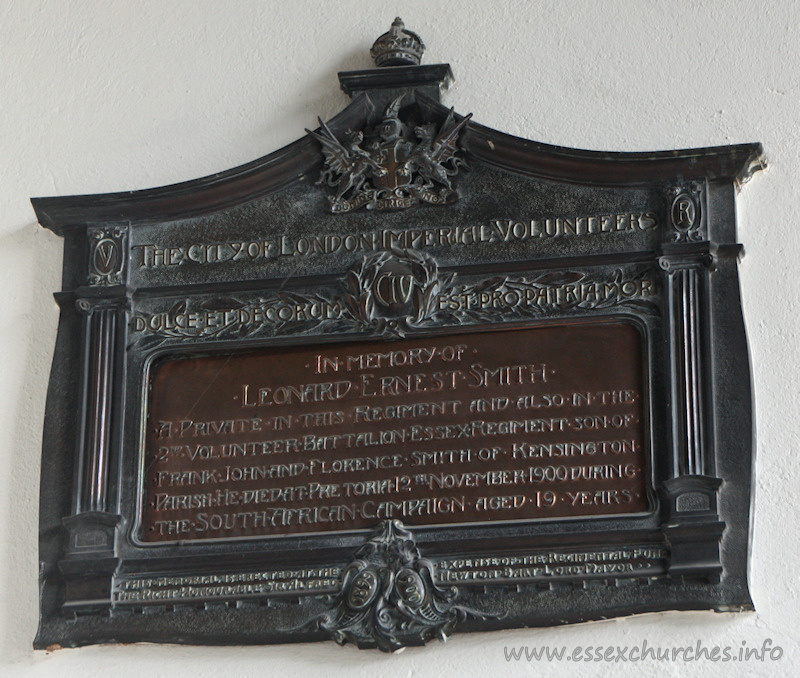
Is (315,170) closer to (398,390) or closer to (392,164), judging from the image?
(392,164)

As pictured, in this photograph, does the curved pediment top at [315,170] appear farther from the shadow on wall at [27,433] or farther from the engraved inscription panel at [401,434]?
the engraved inscription panel at [401,434]

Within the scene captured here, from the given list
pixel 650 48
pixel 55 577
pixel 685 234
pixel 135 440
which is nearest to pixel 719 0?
pixel 650 48

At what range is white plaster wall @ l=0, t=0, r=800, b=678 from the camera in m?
4.52

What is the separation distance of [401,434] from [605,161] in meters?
1.12

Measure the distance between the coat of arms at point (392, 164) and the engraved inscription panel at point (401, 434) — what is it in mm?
515

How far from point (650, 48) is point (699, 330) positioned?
42.5 inches

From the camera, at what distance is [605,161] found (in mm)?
4844

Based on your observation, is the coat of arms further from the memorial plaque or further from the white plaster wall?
the white plaster wall

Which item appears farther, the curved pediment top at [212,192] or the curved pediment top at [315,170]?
the curved pediment top at [212,192]

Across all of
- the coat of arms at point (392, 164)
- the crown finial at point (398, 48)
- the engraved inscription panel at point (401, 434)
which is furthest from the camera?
the crown finial at point (398, 48)

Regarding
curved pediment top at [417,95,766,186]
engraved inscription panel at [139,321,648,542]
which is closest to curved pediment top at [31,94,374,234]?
curved pediment top at [417,95,766,186]

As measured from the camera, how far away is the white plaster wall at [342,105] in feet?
14.8

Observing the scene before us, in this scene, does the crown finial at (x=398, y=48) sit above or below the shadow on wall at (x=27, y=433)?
above

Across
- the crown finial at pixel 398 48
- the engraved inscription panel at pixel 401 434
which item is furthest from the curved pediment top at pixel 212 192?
the engraved inscription panel at pixel 401 434
